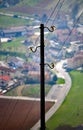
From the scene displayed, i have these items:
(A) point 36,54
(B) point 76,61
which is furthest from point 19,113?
(B) point 76,61

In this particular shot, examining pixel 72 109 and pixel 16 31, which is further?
pixel 16 31

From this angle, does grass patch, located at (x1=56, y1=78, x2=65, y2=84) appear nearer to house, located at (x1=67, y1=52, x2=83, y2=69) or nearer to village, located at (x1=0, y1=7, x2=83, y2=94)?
village, located at (x1=0, y1=7, x2=83, y2=94)

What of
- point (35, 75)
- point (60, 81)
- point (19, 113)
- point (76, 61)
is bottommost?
point (19, 113)

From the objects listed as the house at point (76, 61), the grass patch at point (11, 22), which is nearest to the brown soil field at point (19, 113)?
the house at point (76, 61)

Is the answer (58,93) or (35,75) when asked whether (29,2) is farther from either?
(58,93)

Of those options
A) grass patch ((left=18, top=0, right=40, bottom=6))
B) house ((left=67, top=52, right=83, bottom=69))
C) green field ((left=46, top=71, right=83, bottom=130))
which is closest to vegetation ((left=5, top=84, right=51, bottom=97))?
green field ((left=46, top=71, right=83, bottom=130))

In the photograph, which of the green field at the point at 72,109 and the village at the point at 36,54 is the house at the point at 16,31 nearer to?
the village at the point at 36,54
